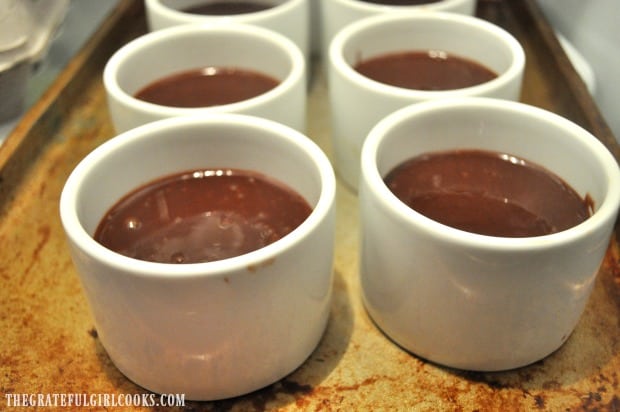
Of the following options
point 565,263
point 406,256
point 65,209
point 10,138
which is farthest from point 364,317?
point 10,138

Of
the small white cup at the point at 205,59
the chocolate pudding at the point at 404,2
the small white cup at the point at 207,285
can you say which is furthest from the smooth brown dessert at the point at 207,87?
the chocolate pudding at the point at 404,2

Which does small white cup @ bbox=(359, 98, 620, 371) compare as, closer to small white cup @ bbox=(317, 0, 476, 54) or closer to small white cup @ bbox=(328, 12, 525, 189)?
small white cup @ bbox=(328, 12, 525, 189)

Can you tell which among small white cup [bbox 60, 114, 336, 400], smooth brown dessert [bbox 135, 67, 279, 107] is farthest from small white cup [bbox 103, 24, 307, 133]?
small white cup [bbox 60, 114, 336, 400]

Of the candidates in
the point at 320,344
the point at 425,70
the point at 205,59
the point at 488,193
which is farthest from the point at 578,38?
the point at 320,344

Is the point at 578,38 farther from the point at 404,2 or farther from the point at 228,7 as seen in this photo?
the point at 228,7

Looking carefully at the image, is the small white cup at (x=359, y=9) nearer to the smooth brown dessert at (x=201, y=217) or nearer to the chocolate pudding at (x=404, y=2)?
the chocolate pudding at (x=404, y=2)

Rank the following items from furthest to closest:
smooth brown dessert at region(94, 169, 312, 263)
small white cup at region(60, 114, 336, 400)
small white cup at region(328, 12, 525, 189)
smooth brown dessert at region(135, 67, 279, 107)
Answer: smooth brown dessert at region(135, 67, 279, 107), small white cup at region(328, 12, 525, 189), smooth brown dessert at region(94, 169, 312, 263), small white cup at region(60, 114, 336, 400)
